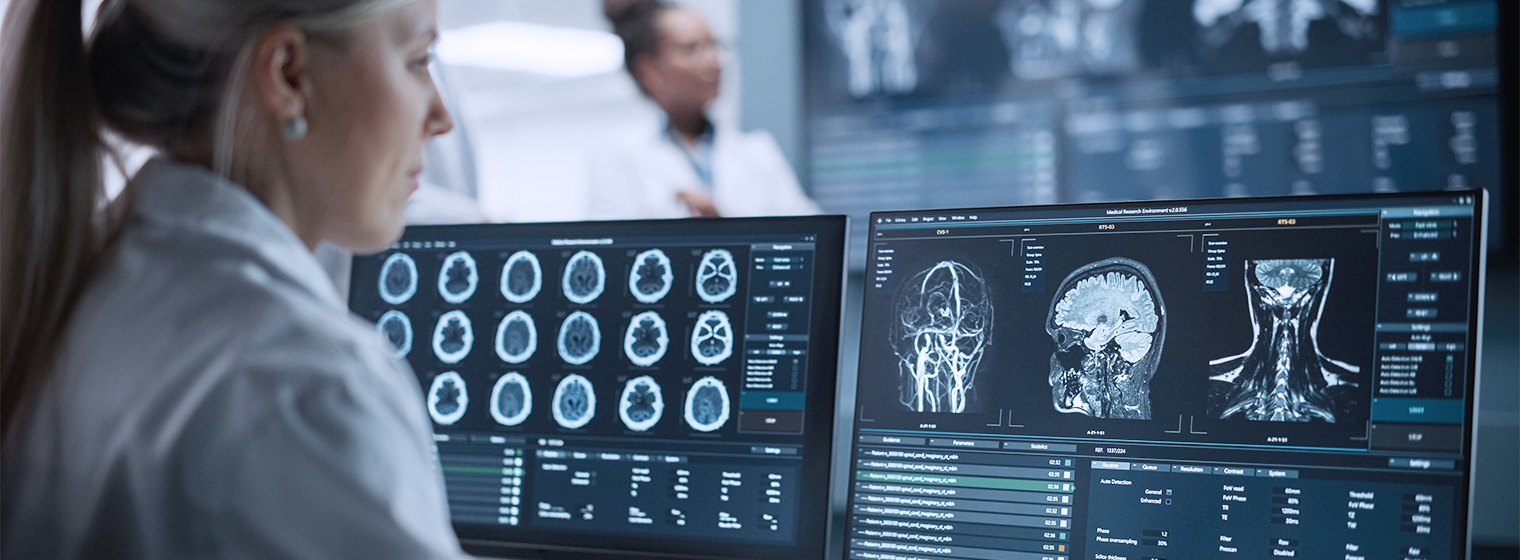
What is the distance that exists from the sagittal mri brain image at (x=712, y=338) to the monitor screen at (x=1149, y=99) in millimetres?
1399

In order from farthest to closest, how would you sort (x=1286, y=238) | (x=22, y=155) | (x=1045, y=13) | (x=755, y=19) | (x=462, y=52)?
(x=462, y=52)
(x=755, y=19)
(x=1045, y=13)
(x=1286, y=238)
(x=22, y=155)

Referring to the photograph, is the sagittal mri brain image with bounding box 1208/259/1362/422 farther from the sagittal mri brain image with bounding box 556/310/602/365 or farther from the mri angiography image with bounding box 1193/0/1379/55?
the mri angiography image with bounding box 1193/0/1379/55

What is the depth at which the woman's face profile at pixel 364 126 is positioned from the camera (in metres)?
0.71

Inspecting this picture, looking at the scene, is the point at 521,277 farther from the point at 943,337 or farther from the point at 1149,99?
the point at 1149,99

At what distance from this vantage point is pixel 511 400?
1071mm

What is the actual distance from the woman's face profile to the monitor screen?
1.71 m

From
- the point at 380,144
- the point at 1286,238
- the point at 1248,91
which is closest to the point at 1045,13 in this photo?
the point at 1248,91

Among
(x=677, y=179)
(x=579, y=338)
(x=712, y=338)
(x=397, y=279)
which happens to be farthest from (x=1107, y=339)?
(x=677, y=179)

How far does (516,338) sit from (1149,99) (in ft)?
5.69

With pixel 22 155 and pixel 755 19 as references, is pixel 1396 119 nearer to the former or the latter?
pixel 755 19

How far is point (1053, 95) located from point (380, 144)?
199 cm

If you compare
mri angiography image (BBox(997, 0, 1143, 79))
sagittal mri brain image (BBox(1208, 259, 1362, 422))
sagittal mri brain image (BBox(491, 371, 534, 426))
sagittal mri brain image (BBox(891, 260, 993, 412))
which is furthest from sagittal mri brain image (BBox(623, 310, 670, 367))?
mri angiography image (BBox(997, 0, 1143, 79))

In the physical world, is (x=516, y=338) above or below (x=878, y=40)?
below

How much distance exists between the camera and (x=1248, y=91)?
2318 millimetres
